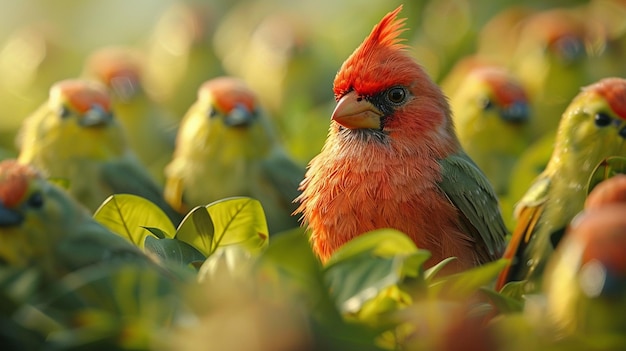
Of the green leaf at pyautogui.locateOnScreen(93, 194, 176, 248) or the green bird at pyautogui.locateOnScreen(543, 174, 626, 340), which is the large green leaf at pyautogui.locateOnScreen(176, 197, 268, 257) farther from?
the green bird at pyautogui.locateOnScreen(543, 174, 626, 340)

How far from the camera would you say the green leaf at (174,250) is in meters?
1.76

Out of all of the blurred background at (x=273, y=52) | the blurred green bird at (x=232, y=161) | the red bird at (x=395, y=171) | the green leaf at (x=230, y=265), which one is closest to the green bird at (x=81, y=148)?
the blurred green bird at (x=232, y=161)

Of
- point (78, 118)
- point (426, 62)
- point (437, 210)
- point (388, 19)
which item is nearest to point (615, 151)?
point (437, 210)

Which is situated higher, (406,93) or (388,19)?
(388,19)

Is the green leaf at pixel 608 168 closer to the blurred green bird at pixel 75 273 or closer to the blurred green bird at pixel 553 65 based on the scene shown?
the blurred green bird at pixel 75 273

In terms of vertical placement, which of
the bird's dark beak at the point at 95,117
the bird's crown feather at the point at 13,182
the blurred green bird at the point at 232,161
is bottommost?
the blurred green bird at the point at 232,161

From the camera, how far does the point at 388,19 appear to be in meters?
2.34

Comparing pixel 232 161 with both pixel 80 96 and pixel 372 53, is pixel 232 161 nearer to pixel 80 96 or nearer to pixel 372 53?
pixel 80 96

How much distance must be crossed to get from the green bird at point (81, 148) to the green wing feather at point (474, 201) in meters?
1.23

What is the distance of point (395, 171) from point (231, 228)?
0.53 m

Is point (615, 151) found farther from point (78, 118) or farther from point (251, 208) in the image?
point (78, 118)

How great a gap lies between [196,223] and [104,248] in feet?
0.84

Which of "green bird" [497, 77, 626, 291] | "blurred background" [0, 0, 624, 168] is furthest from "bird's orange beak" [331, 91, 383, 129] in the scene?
"blurred background" [0, 0, 624, 168]

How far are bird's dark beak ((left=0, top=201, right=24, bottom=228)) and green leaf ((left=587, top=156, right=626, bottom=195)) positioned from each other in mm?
1207
